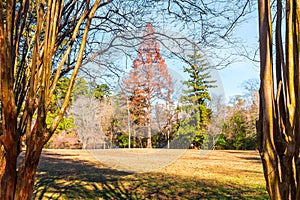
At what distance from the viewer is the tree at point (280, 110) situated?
0.67 metres

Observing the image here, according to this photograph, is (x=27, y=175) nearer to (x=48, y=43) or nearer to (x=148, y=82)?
(x=48, y=43)

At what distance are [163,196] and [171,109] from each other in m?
1.35

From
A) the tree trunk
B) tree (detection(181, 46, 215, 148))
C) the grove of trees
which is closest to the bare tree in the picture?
tree (detection(181, 46, 215, 148))

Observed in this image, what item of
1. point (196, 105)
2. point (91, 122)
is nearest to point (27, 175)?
point (91, 122)

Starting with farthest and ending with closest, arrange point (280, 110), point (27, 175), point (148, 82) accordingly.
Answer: point (148, 82) → point (27, 175) → point (280, 110)

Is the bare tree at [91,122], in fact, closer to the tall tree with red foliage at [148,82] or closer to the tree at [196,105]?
the tall tree with red foliage at [148,82]

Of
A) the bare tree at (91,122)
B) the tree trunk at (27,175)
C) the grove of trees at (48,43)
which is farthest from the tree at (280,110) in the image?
the bare tree at (91,122)

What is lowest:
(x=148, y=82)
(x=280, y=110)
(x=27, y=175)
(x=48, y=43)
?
(x=27, y=175)

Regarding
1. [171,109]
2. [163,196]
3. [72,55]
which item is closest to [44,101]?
[72,55]

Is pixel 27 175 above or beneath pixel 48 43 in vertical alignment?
beneath

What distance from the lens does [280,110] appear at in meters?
0.72

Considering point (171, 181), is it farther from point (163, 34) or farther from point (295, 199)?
point (295, 199)

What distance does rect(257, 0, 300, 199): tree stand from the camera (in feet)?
2.20

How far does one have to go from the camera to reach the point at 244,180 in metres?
5.07
